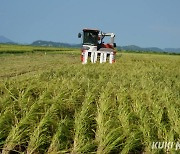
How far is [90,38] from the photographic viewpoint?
22.8 m

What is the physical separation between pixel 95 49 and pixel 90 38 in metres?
1.09

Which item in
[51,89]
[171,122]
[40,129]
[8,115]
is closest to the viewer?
[40,129]

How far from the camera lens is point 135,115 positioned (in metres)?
5.32

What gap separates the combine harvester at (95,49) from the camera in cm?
2188

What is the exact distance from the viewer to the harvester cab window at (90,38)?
22750 millimetres

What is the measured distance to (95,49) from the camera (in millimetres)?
22203

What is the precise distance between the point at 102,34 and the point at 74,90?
58.8 ft

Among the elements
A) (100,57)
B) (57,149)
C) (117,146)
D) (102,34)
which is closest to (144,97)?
(117,146)

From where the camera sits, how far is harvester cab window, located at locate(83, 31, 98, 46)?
74.6 ft

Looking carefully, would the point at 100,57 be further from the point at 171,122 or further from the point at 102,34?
the point at 171,122

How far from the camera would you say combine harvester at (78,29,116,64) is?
21.9 meters

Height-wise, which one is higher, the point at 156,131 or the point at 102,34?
the point at 102,34

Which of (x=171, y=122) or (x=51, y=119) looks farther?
(x=171, y=122)

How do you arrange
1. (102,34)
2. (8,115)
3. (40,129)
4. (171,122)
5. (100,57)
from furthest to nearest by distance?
(102,34)
(100,57)
(171,122)
(8,115)
(40,129)
